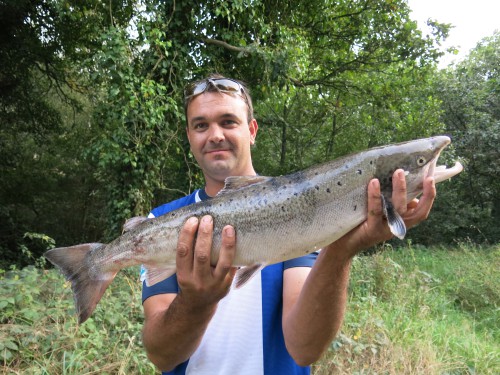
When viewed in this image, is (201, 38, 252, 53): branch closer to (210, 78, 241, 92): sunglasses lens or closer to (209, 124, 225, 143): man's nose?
(210, 78, 241, 92): sunglasses lens

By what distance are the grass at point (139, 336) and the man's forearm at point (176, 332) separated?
205 centimetres

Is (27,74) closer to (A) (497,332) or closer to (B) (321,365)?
(B) (321,365)

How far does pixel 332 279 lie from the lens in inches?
85.0

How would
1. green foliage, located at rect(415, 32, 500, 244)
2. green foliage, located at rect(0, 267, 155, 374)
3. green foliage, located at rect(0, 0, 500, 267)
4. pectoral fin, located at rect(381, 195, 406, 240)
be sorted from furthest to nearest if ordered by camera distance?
green foliage, located at rect(415, 32, 500, 244) < green foliage, located at rect(0, 0, 500, 267) < green foliage, located at rect(0, 267, 155, 374) < pectoral fin, located at rect(381, 195, 406, 240)

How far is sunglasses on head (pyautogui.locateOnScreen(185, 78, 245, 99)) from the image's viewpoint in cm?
290

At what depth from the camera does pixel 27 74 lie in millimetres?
13648

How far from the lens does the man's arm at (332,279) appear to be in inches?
82.3

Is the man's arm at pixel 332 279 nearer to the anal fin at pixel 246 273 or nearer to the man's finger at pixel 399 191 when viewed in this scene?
the man's finger at pixel 399 191

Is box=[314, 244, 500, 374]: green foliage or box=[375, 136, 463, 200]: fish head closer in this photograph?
box=[375, 136, 463, 200]: fish head

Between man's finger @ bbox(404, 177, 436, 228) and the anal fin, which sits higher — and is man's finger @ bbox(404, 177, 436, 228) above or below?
above

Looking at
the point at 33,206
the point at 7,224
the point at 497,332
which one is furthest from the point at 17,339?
the point at 33,206

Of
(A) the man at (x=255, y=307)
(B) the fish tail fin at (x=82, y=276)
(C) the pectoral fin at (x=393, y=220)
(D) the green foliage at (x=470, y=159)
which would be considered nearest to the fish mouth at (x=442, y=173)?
(A) the man at (x=255, y=307)

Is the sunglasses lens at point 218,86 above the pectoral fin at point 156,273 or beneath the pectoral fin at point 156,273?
above

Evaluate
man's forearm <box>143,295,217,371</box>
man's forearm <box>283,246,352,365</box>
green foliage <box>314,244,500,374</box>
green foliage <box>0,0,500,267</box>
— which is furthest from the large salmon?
green foliage <box>0,0,500,267</box>
